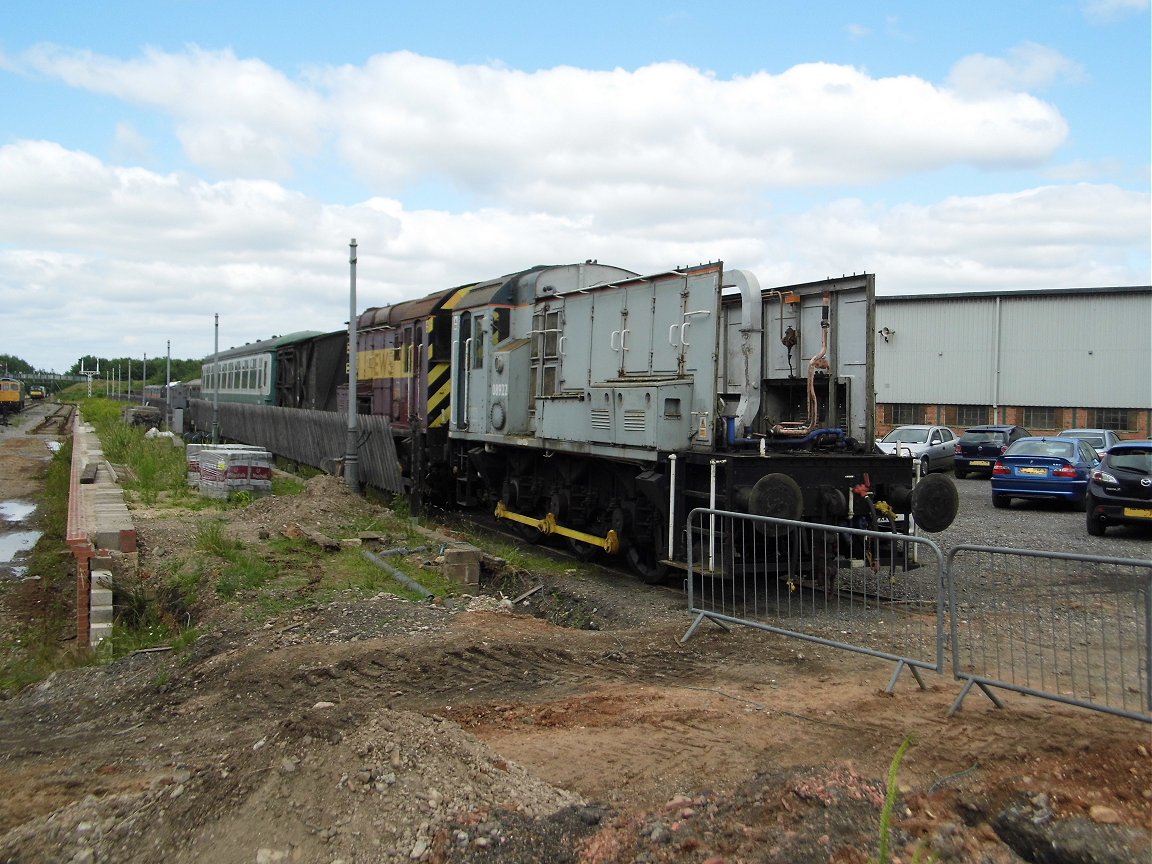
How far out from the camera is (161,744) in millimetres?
5727

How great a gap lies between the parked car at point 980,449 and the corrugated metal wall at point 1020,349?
28.9 ft

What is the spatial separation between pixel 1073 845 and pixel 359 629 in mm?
5515

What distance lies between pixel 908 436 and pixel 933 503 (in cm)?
1907

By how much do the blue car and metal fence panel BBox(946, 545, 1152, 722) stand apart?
41.8 feet

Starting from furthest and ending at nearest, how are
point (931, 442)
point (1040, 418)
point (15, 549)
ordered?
1. point (1040, 418)
2. point (931, 442)
3. point (15, 549)

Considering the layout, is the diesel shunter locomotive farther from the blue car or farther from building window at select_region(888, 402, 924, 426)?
building window at select_region(888, 402, 924, 426)

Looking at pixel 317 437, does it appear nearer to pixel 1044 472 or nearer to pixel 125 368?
pixel 1044 472

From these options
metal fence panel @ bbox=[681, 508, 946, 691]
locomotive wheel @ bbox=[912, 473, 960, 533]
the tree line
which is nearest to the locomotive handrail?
metal fence panel @ bbox=[681, 508, 946, 691]

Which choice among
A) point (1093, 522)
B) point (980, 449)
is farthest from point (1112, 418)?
point (1093, 522)

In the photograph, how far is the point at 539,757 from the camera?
4988 millimetres

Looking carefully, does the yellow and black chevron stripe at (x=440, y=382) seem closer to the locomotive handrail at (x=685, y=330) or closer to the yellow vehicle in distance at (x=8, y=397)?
the locomotive handrail at (x=685, y=330)

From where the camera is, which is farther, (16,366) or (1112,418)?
(16,366)

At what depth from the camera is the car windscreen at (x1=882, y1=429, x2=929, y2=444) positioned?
88.0ft

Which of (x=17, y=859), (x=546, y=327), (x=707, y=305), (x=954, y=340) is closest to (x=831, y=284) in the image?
(x=707, y=305)
